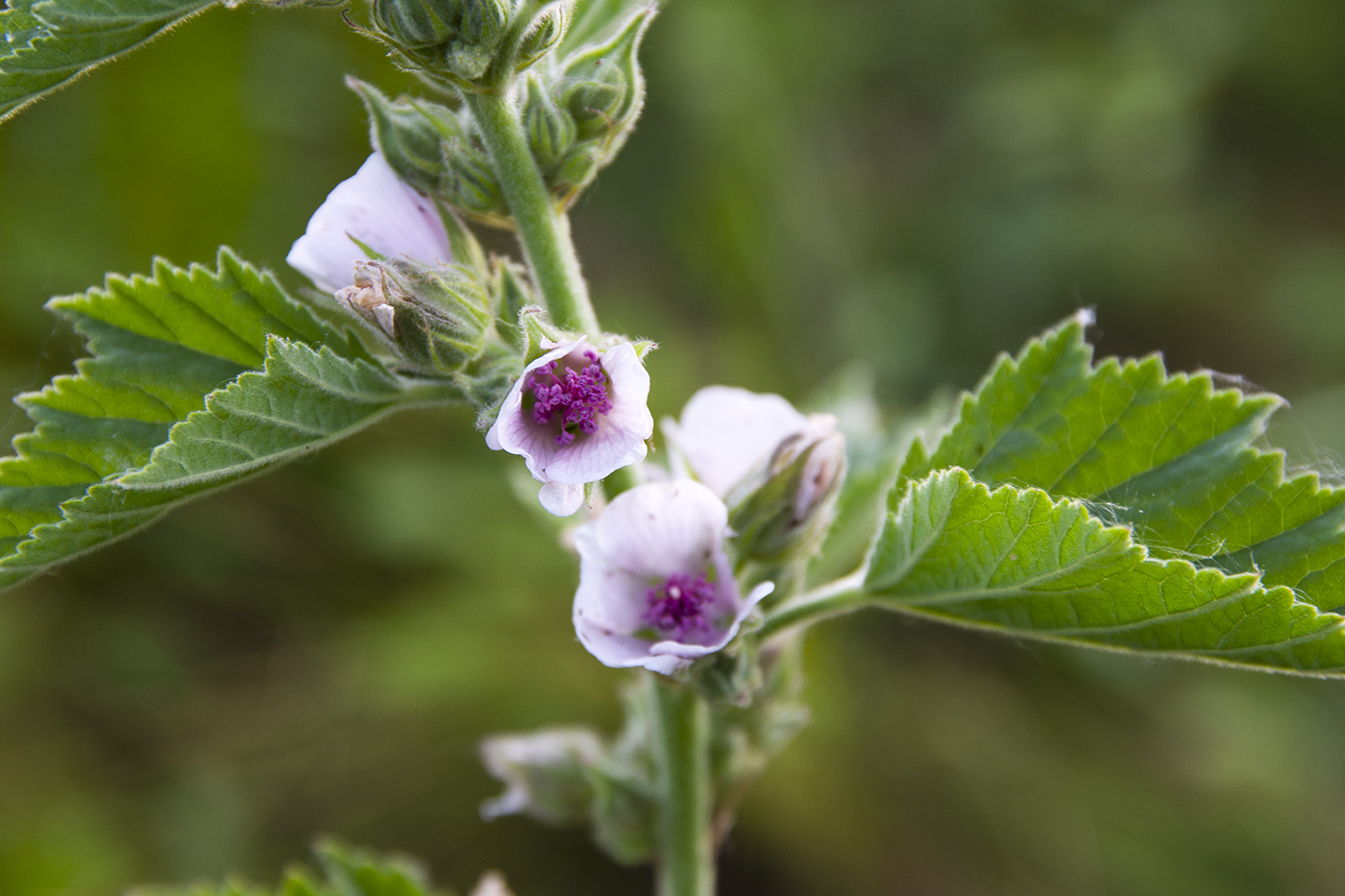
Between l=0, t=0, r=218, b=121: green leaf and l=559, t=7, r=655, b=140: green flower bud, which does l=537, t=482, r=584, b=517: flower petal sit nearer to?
l=559, t=7, r=655, b=140: green flower bud

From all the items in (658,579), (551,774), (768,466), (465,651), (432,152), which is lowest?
(551,774)

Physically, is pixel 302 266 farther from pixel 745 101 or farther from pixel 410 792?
pixel 745 101

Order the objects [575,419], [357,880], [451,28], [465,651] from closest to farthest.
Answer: [451,28] < [575,419] < [357,880] < [465,651]

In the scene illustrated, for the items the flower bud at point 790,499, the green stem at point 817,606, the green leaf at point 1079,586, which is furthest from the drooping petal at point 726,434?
the green leaf at point 1079,586

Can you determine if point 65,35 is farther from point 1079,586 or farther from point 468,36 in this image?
point 1079,586

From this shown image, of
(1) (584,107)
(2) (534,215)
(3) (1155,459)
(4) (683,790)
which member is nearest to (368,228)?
(2) (534,215)

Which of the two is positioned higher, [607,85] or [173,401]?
[607,85]
